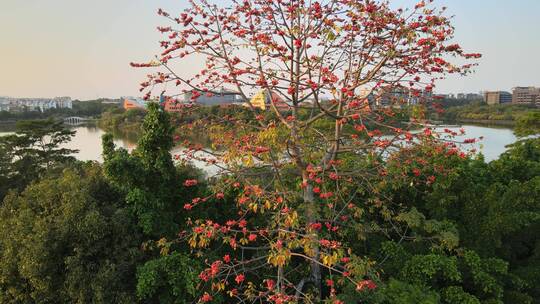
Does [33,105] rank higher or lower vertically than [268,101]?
higher

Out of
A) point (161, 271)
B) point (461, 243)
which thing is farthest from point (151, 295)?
point (461, 243)

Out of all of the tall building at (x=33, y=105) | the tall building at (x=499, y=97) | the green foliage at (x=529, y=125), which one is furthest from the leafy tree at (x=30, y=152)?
the tall building at (x=499, y=97)

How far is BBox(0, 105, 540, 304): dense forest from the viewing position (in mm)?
3428

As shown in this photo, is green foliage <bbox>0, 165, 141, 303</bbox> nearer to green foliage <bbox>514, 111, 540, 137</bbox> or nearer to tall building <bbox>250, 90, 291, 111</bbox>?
tall building <bbox>250, 90, 291, 111</bbox>

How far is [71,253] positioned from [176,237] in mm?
1051

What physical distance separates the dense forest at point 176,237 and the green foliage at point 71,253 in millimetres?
11

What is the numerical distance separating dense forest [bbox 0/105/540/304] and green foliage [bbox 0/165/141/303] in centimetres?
1

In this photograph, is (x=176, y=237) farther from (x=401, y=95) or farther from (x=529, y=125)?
(x=529, y=125)

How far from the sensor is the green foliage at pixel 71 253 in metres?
3.46

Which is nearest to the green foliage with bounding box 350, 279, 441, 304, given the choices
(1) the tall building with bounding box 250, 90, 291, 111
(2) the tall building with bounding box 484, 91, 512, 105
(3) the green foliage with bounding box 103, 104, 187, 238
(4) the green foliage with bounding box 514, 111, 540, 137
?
(1) the tall building with bounding box 250, 90, 291, 111

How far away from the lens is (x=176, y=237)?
4062 millimetres

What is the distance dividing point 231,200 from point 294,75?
2.47 m

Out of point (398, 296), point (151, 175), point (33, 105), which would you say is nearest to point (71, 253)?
point (151, 175)

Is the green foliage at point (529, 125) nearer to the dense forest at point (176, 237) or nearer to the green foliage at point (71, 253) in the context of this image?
the dense forest at point (176, 237)
